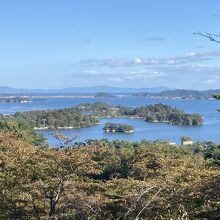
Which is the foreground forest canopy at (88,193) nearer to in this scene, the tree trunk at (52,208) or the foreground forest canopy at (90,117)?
the tree trunk at (52,208)

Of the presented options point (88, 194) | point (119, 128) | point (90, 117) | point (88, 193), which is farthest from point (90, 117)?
Answer: point (88, 194)

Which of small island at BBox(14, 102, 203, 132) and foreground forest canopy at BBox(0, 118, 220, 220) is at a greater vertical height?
foreground forest canopy at BBox(0, 118, 220, 220)

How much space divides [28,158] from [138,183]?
408 centimetres

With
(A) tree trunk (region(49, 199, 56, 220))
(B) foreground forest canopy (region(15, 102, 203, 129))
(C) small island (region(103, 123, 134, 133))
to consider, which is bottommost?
(C) small island (region(103, 123, 134, 133))

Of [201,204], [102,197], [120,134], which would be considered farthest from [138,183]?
[120,134]

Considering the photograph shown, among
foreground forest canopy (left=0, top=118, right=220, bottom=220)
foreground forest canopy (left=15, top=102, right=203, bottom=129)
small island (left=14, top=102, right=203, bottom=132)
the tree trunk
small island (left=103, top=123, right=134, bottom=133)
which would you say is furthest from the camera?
foreground forest canopy (left=15, top=102, right=203, bottom=129)

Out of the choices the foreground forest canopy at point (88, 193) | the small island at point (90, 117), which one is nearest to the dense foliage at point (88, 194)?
the foreground forest canopy at point (88, 193)

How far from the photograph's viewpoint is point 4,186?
13648mm

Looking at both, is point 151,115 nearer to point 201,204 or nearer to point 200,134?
point 200,134

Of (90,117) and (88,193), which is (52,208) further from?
(90,117)

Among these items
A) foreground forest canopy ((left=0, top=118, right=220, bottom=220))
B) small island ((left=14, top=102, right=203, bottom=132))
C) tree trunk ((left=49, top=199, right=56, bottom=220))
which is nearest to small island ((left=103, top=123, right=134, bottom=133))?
small island ((left=14, top=102, right=203, bottom=132))

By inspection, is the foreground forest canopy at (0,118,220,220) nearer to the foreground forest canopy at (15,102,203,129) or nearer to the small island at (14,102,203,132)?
the small island at (14,102,203,132)

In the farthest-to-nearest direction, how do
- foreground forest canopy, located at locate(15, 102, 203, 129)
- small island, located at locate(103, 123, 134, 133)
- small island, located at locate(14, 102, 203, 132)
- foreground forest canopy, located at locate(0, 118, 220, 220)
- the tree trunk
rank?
foreground forest canopy, located at locate(15, 102, 203, 129) → small island, located at locate(14, 102, 203, 132) → small island, located at locate(103, 123, 134, 133) → the tree trunk → foreground forest canopy, located at locate(0, 118, 220, 220)

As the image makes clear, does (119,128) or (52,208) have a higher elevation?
(52,208)
